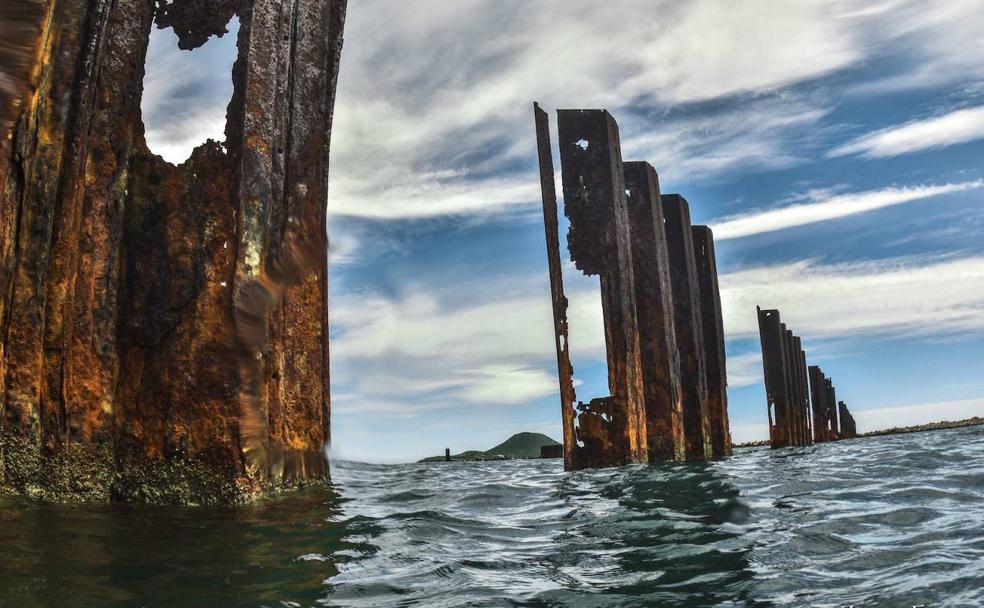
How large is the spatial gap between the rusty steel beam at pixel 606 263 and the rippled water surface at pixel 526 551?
195 centimetres

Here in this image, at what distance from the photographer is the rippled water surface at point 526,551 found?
9.80ft

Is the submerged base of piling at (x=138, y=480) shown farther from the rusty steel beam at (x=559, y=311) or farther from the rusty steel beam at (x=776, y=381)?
the rusty steel beam at (x=776, y=381)

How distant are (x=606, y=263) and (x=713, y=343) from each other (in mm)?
5676

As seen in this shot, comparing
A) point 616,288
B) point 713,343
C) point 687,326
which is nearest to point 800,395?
point 713,343

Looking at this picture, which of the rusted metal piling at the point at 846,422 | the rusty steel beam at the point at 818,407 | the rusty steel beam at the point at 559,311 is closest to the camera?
the rusty steel beam at the point at 559,311

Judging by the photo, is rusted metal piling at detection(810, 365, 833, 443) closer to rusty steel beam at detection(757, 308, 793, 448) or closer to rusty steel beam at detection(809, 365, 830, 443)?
rusty steel beam at detection(809, 365, 830, 443)

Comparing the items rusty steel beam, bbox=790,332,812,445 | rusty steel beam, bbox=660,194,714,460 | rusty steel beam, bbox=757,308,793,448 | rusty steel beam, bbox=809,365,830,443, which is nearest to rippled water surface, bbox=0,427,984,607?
rusty steel beam, bbox=660,194,714,460

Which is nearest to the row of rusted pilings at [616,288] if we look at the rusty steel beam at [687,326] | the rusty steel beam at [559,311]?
the rusty steel beam at [559,311]

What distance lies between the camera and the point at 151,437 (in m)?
4.79

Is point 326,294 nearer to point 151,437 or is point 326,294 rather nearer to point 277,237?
point 277,237

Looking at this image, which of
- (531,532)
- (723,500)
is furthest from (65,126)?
(723,500)

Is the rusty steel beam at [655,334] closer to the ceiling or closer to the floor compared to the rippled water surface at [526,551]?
closer to the ceiling

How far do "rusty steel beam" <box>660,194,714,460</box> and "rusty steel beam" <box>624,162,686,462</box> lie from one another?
127 cm

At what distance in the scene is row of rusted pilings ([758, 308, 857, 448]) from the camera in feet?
58.3
